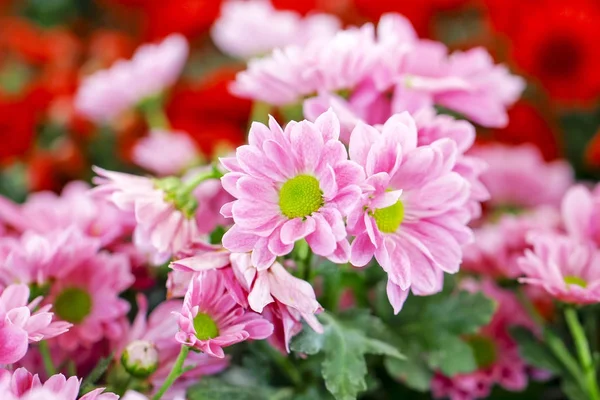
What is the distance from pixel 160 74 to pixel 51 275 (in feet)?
1.42

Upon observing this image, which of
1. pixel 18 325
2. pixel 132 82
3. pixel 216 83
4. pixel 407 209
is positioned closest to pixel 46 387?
pixel 18 325

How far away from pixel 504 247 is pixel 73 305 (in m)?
0.40

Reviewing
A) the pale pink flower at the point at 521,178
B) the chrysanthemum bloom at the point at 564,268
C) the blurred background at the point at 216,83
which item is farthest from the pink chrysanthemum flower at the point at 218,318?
the pale pink flower at the point at 521,178

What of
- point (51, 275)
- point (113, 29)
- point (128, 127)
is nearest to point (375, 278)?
point (51, 275)

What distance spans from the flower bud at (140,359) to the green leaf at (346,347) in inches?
4.2

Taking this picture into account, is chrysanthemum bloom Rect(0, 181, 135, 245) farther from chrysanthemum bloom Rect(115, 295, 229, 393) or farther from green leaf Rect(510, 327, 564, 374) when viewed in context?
green leaf Rect(510, 327, 564, 374)

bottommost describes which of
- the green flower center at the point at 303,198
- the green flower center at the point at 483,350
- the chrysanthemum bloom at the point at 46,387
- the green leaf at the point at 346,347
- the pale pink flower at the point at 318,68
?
the green flower center at the point at 483,350

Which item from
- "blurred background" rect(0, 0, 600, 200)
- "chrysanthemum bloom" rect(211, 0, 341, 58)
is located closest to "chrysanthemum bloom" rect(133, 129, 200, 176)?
"blurred background" rect(0, 0, 600, 200)

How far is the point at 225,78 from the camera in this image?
1102mm

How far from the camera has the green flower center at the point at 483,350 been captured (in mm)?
694

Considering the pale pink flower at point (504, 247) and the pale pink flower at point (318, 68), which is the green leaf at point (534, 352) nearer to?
the pale pink flower at point (504, 247)

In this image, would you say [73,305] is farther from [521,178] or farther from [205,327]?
[521,178]

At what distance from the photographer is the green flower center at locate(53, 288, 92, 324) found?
1.99 ft

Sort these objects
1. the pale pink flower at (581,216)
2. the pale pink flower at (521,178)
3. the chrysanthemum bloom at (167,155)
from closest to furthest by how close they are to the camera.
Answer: the pale pink flower at (581,216) → the chrysanthemum bloom at (167,155) → the pale pink flower at (521,178)
